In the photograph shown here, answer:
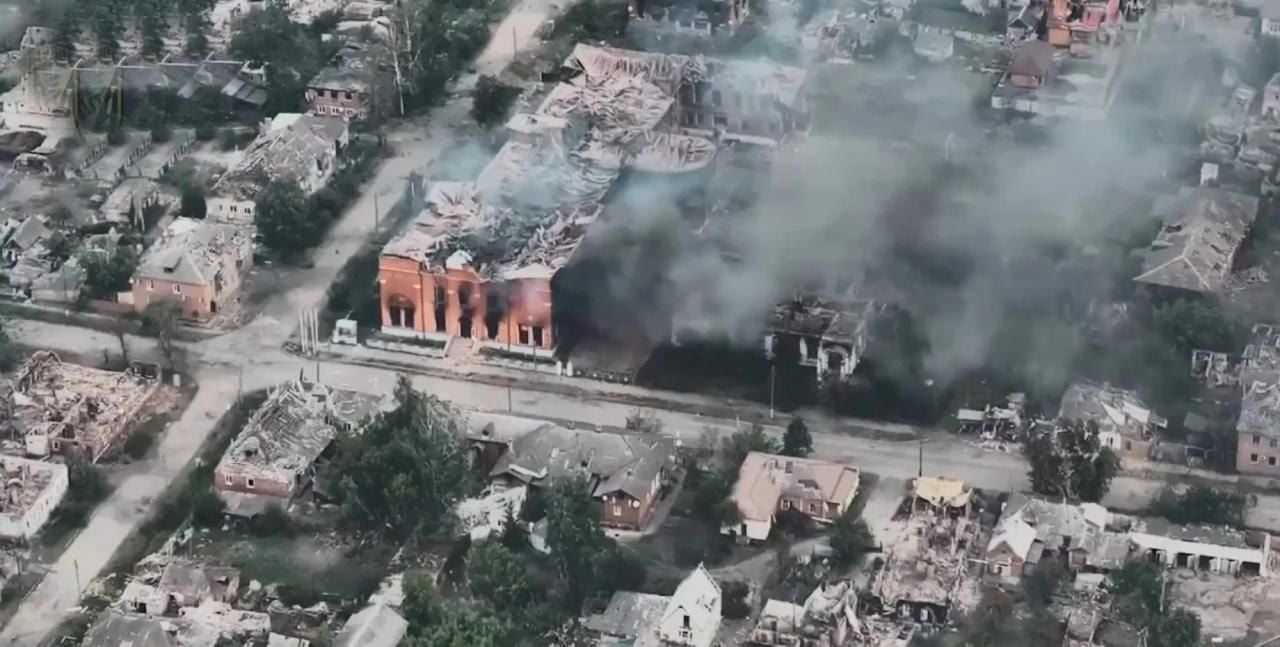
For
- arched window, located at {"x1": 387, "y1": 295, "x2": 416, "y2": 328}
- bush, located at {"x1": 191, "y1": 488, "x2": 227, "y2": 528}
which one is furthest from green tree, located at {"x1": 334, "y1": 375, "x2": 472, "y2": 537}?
arched window, located at {"x1": 387, "y1": 295, "x2": 416, "y2": 328}

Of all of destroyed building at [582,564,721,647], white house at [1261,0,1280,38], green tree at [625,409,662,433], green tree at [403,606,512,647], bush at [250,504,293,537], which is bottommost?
bush at [250,504,293,537]

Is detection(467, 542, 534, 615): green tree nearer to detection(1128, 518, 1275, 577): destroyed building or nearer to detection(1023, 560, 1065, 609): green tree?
detection(1023, 560, 1065, 609): green tree

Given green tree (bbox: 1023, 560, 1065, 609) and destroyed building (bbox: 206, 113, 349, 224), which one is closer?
green tree (bbox: 1023, 560, 1065, 609)

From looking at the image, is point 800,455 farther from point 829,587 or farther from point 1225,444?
point 1225,444

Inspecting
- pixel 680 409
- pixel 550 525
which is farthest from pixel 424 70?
pixel 550 525

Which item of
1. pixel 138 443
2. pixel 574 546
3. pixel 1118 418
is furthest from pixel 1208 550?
pixel 138 443

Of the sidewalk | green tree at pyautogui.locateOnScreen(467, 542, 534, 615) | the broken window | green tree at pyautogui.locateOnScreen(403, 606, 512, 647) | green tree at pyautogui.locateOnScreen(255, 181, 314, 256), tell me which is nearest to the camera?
green tree at pyautogui.locateOnScreen(403, 606, 512, 647)

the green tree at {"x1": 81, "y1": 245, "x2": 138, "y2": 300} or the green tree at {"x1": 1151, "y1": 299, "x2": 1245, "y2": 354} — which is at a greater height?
the green tree at {"x1": 1151, "y1": 299, "x2": 1245, "y2": 354}

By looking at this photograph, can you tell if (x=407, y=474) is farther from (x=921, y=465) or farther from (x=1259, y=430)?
(x=1259, y=430)
